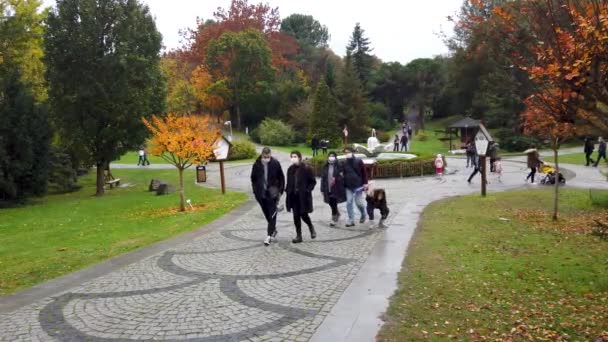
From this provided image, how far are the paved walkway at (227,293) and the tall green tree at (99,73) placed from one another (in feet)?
51.0

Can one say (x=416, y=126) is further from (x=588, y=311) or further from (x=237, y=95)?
(x=588, y=311)

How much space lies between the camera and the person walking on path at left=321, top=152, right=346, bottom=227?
11.7 m

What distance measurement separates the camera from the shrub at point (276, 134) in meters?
52.3

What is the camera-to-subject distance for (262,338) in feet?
17.6

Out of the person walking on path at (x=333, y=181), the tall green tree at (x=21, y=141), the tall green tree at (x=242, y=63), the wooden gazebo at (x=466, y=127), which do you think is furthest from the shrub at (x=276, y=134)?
the person walking on path at (x=333, y=181)

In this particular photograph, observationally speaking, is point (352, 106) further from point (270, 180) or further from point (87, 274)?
point (87, 274)

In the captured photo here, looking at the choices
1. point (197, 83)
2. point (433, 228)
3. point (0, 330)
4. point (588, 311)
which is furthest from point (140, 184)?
point (197, 83)

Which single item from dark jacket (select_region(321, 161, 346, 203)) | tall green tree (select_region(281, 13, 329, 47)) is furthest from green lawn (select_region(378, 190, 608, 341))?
tall green tree (select_region(281, 13, 329, 47))

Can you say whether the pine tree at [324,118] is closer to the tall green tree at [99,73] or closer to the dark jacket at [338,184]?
the tall green tree at [99,73]

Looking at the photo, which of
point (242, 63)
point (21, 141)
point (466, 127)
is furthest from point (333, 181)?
point (242, 63)

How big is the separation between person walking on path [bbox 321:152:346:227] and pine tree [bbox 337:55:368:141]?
130ft

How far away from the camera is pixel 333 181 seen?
11922mm

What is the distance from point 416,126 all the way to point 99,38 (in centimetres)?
4687

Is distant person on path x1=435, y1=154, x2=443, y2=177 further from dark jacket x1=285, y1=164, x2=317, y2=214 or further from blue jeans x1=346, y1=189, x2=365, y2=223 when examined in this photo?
dark jacket x1=285, y1=164, x2=317, y2=214
